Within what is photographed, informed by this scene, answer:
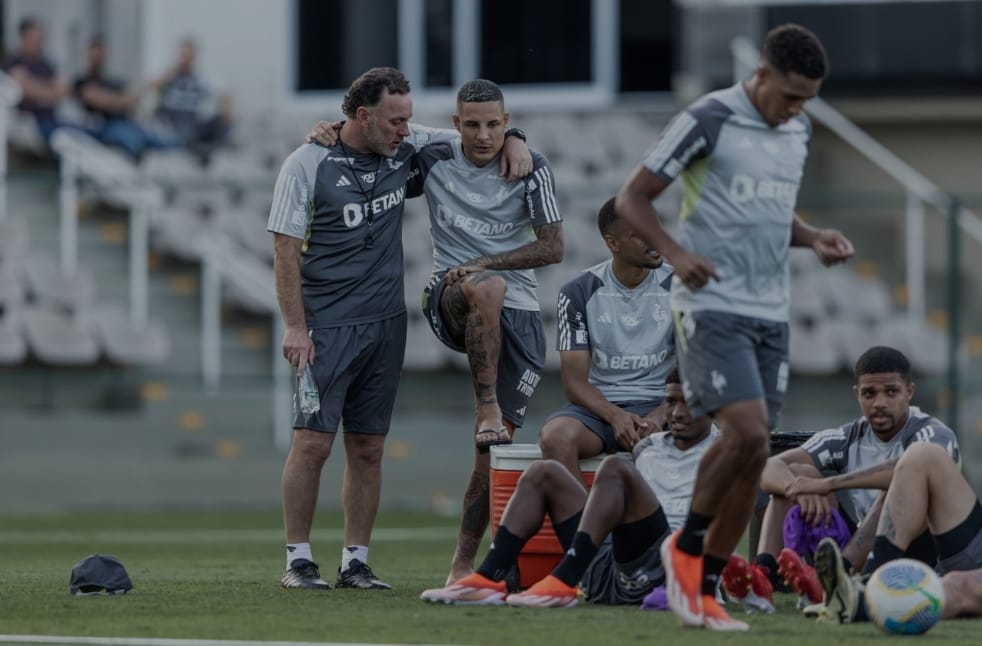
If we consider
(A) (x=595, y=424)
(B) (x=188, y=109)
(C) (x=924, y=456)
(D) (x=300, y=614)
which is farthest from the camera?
(B) (x=188, y=109)

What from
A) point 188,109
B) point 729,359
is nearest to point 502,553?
point 729,359

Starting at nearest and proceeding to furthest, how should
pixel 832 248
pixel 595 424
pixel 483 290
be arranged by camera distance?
pixel 832 248, pixel 595 424, pixel 483 290

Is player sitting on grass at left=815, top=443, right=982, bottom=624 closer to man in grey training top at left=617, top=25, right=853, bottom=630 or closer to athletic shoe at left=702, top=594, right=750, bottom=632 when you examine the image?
man in grey training top at left=617, top=25, right=853, bottom=630

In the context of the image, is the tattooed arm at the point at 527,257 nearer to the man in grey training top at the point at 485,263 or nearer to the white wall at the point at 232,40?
the man in grey training top at the point at 485,263

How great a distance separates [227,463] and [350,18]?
7894mm

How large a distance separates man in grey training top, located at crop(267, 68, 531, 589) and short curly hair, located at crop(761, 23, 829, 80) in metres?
1.93

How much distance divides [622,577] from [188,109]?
43.6 ft

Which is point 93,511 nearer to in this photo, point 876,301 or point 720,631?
point 876,301

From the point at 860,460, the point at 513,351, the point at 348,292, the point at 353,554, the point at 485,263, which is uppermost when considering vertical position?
the point at 485,263

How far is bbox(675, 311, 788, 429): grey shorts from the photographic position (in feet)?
22.3

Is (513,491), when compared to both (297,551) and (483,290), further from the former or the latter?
(297,551)

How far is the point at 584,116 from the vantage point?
21.1m

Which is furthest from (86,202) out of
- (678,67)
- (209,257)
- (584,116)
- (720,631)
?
(720,631)

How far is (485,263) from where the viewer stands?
8469mm
